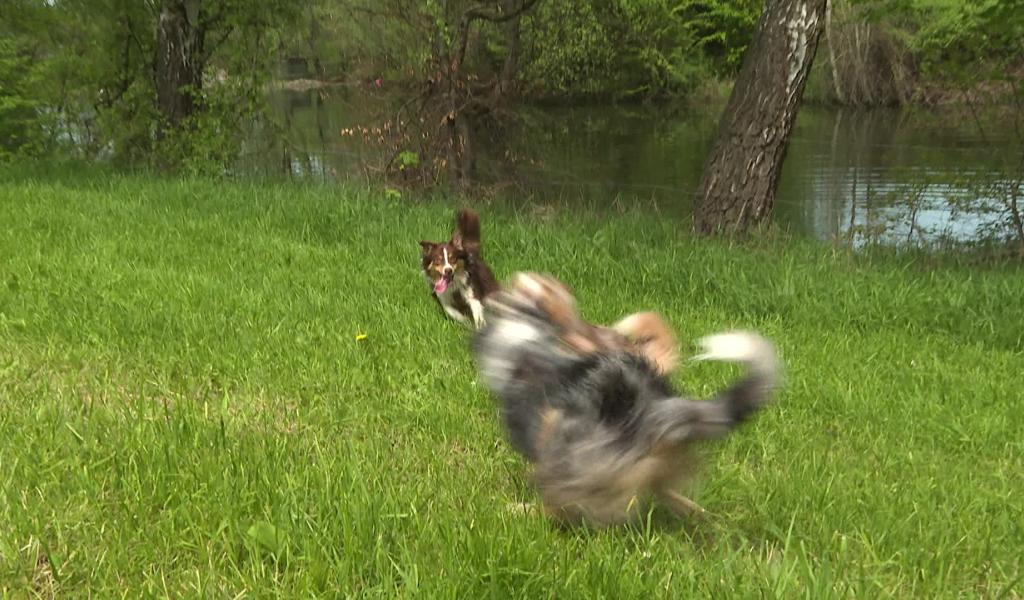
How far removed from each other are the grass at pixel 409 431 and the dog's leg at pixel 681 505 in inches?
1.8

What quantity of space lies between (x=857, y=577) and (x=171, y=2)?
15.0 m

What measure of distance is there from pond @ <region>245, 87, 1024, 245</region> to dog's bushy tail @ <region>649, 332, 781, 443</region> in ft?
28.5

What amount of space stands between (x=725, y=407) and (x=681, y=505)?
52 cm

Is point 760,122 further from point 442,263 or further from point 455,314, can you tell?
point 455,314

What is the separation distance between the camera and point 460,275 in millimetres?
6125

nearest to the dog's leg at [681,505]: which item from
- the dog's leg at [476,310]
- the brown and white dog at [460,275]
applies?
the dog's leg at [476,310]

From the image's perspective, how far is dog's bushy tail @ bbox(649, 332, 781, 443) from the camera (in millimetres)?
2506

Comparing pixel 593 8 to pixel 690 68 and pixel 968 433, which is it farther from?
pixel 968 433

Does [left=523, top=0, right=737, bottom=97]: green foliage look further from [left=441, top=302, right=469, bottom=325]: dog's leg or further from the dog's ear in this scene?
[left=441, top=302, right=469, bottom=325]: dog's leg

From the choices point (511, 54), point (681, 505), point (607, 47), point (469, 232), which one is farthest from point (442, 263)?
point (607, 47)

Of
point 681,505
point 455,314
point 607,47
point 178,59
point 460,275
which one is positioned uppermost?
point 607,47

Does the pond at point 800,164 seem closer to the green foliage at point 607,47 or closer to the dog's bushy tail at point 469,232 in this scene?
the green foliage at point 607,47

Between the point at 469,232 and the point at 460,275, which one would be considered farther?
the point at 469,232

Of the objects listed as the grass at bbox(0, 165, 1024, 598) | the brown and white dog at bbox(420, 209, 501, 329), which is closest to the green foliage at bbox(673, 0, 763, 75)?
the grass at bbox(0, 165, 1024, 598)
